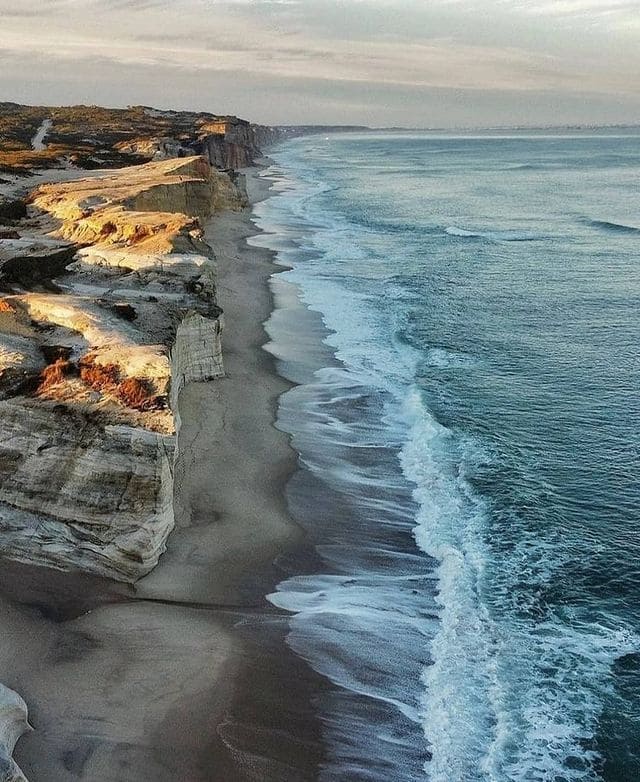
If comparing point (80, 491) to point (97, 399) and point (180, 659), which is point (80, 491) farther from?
point (180, 659)

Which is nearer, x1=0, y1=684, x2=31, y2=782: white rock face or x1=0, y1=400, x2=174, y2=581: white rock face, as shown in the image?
x1=0, y1=684, x2=31, y2=782: white rock face

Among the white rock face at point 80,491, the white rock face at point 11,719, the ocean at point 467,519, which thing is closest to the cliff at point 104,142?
the ocean at point 467,519

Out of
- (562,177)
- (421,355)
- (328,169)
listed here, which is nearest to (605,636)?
(421,355)

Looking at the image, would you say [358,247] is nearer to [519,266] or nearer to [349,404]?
[519,266]

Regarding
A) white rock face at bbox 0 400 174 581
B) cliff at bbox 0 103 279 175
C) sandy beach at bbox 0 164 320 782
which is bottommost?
sandy beach at bbox 0 164 320 782

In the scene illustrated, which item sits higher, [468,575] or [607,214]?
[607,214]

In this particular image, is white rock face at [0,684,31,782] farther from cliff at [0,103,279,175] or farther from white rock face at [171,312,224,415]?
cliff at [0,103,279,175]

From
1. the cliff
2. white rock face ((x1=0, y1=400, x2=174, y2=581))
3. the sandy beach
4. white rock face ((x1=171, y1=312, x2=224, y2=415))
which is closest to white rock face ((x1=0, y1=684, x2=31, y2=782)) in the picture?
the sandy beach
